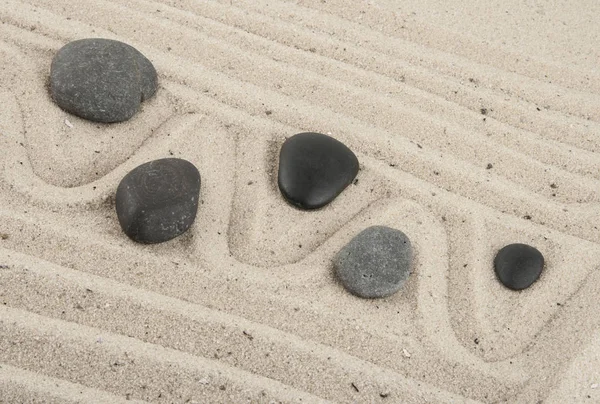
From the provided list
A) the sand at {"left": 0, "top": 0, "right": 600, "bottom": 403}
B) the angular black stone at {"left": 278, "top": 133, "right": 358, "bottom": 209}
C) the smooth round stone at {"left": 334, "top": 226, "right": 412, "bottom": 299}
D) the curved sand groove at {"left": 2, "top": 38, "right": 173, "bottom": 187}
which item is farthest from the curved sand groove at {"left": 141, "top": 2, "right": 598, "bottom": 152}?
the smooth round stone at {"left": 334, "top": 226, "right": 412, "bottom": 299}

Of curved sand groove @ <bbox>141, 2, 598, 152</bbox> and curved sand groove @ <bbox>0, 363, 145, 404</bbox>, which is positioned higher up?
curved sand groove @ <bbox>141, 2, 598, 152</bbox>

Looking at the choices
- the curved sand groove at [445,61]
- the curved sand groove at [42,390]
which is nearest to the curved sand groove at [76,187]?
the curved sand groove at [42,390]

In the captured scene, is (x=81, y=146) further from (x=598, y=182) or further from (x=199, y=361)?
(x=598, y=182)

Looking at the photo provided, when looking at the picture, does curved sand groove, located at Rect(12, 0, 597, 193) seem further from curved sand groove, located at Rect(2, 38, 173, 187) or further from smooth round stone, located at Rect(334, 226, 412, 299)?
smooth round stone, located at Rect(334, 226, 412, 299)

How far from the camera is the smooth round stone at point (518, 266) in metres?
2.39

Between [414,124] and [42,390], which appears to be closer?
[42,390]

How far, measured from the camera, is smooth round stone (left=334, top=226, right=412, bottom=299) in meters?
2.27

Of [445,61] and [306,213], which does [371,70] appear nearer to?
[445,61]

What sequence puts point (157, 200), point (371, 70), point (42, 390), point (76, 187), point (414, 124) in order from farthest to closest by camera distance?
point (371, 70) < point (414, 124) < point (76, 187) < point (157, 200) < point (42, 390)

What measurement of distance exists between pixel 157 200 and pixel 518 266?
1235 millimetres

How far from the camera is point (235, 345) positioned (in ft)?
6.84

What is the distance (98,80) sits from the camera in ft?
8.19

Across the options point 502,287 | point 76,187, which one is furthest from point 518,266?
point 76,187

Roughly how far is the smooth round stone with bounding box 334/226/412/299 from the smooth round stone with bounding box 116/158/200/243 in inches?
21.0
